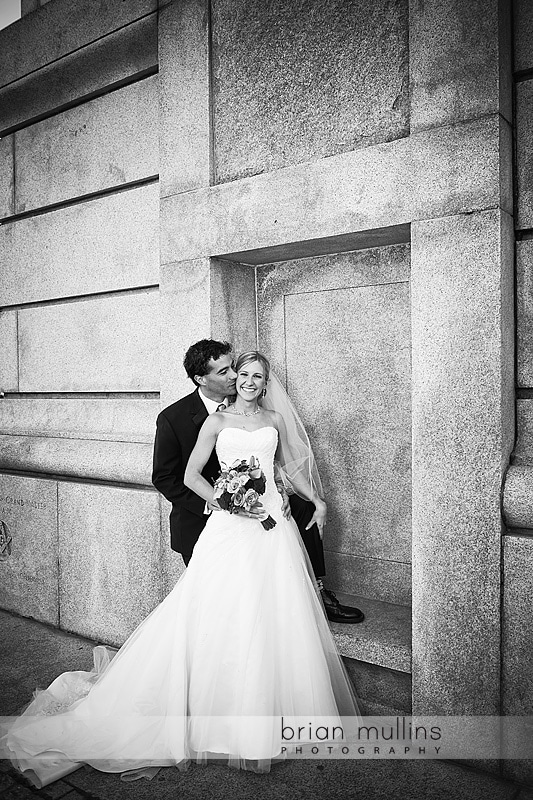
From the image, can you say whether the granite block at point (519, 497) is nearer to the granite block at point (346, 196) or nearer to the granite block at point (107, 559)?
the granite block at point (346, 196)

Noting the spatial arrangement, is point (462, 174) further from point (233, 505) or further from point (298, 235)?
point (233, 505)

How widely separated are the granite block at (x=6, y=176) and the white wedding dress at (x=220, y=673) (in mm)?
4719

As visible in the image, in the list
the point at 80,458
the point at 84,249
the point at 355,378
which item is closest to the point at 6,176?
the point at 84,249

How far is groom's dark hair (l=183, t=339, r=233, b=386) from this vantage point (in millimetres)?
5004

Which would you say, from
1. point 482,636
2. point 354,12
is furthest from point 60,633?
point 354,12

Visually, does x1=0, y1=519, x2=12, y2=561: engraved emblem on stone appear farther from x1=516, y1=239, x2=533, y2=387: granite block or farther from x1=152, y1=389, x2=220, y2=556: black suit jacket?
x1=516, y1=239, x2=533, y2=387: granite block

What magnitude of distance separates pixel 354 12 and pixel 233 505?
3.45 meters

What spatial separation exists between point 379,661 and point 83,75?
230 inches

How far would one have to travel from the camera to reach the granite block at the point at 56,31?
5941mm

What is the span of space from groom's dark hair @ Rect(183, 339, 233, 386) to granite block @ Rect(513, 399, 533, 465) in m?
2.07

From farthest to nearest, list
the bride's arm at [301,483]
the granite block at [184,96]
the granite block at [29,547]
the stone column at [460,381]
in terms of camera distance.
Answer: the granite block at [29,547] → the granite block at [184,96] → the bride's arm at [301,483] → the stone column at [460,381]

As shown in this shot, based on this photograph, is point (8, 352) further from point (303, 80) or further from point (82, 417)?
point (303, 80)

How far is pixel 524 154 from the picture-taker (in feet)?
13.5

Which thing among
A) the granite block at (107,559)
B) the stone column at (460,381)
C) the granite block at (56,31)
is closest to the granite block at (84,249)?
the granite block at (56,31)
